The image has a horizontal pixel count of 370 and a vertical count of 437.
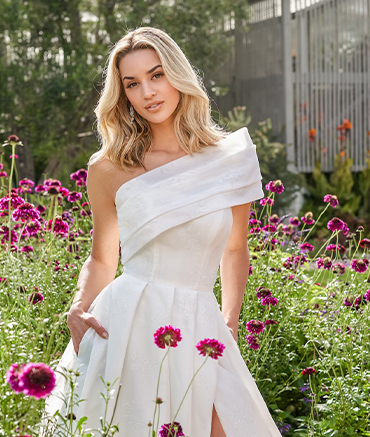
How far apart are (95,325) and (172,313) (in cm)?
27

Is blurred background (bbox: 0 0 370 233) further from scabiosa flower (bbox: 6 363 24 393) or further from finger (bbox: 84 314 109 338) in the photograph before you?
scabiosa flower (bbox: 6 363 24 393)

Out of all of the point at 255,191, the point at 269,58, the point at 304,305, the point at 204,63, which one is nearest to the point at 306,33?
the point at 269,58

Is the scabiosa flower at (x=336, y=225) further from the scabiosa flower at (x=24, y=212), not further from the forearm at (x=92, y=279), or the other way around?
the scabiosa flower at (x=24, y=212)

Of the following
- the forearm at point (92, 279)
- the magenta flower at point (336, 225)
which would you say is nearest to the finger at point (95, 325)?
the forearm at point (92, 279)

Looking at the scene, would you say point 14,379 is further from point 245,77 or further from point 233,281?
point 245,77

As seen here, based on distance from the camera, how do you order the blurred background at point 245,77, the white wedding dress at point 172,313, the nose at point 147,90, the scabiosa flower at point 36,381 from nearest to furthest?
the scabiosa flower at point 36,381
the white wedding dress at point 172,313
the nose at point 147,90
the blurred background at point 245,77

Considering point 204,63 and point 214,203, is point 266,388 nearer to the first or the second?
point 214,203

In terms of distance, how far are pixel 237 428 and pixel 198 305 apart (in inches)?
16.0

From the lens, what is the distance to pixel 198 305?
2.03m

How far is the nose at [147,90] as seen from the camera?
2201 mm

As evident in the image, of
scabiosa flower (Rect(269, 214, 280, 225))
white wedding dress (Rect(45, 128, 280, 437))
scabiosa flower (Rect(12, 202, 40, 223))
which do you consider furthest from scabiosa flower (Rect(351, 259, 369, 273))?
scabiosa flower (Rect(12, 202, 40, 223))

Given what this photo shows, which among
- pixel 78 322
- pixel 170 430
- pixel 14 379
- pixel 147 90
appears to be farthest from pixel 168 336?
pixel 147 90

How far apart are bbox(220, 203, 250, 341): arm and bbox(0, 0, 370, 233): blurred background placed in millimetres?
7763

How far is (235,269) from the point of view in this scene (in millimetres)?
2312
